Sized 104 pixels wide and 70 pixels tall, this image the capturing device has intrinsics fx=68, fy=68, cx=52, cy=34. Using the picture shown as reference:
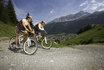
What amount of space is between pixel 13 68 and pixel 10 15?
2312 inches

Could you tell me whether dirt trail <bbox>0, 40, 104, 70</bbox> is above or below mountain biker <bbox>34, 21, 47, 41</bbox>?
below

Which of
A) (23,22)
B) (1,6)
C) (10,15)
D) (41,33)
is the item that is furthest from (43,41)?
(10,15)

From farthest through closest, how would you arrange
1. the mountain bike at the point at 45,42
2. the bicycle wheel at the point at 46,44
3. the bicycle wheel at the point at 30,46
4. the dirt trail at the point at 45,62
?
1. the bicycle wheel at the point at 46,44
2. the mountain bike at the point at 45,42
3. the bicycle wheel at the point at 30,46
4. the dirt trail at the point at 45,62

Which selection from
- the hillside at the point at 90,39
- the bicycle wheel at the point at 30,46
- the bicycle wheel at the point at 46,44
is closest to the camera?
the bicycle wheel at the point at 30,46

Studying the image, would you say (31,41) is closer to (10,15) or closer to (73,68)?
(73,68)

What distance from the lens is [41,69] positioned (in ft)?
12.5

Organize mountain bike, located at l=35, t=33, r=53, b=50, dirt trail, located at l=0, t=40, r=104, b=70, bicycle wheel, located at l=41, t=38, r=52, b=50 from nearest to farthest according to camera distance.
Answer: dirt trail, located at l=0, t=40, r=104, b=70
mountain bike, located at l=35, t=33, r=53, b=50
bicycle wheel, located at l=41, t=38, r=52, b=50

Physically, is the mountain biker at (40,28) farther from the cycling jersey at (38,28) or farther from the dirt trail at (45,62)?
the dirt trail at (45,62)

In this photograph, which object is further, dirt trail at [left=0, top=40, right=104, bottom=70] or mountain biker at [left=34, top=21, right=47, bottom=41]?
mountain biker at [left=34, top=21, right=47, bottom=41]

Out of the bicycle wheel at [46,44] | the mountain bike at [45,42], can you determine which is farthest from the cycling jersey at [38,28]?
the bicycle wheel at [46,44]

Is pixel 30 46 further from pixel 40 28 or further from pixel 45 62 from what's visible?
pixel 40 28

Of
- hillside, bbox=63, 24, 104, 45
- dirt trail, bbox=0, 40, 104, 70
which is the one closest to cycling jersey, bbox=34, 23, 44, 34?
dirt trail, bbox=0, 40, 104, 70

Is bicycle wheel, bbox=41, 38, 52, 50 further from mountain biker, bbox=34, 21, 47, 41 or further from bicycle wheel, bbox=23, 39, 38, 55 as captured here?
bicycle wheel, bbox=23, 39, 38, 55

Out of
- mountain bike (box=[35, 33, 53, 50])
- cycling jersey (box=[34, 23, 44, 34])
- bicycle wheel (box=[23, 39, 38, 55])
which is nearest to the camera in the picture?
bicycle wheel (box=[23, 39, 38, 55])
